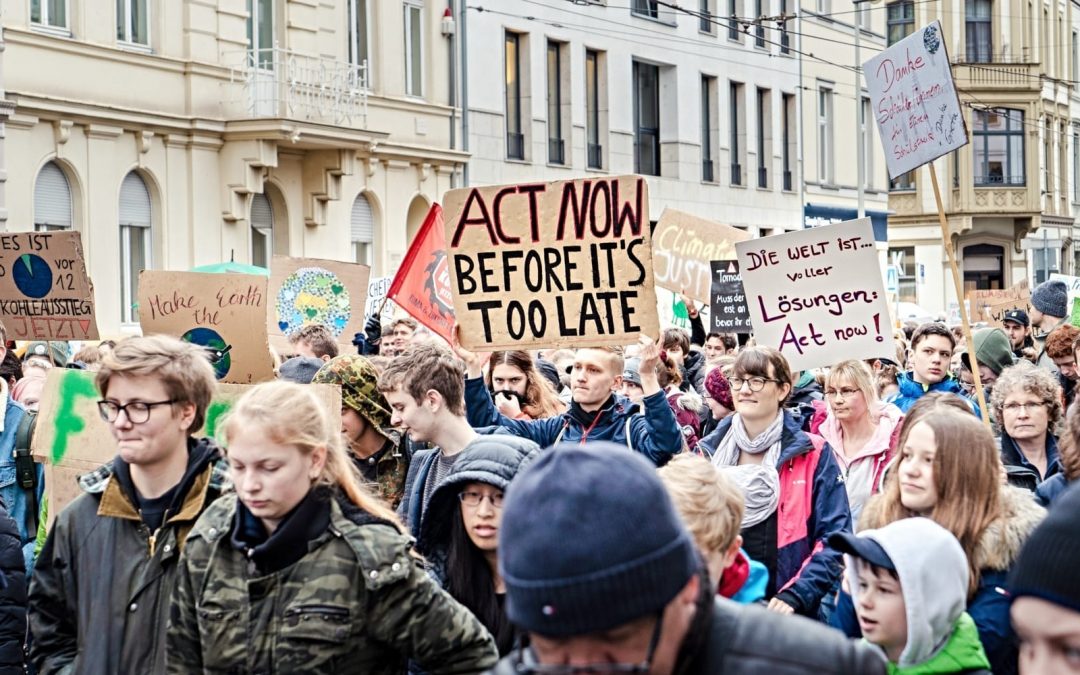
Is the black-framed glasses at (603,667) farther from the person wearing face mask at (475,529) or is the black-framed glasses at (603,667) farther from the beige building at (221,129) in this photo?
the beige building at (221,129)

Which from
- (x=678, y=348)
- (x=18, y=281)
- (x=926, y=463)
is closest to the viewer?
(x=926, y=463)

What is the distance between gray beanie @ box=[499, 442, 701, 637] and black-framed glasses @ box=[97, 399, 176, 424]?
7.49 ft

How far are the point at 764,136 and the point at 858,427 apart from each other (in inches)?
1200

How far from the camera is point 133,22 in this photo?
21.6 metres

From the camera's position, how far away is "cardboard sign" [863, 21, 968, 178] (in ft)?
32.4

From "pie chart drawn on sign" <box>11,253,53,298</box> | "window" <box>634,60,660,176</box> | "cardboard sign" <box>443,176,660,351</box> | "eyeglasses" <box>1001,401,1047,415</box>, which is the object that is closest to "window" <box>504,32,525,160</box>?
"window" <box>634,60,660,176</box>

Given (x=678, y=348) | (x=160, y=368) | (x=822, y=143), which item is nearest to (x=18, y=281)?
(x=678, y=348)

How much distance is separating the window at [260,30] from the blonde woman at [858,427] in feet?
53.1

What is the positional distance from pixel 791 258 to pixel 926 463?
4403 millimetres

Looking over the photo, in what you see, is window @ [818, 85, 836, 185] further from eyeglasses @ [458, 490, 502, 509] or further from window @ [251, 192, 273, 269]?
eyeglasses @ [458, 490, 502, 509]

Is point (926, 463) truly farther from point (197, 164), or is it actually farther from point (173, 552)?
point (197, 164)

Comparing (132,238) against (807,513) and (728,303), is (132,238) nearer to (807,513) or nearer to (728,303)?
(728,303)

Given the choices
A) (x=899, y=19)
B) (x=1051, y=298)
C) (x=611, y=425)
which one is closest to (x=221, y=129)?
(x=1051, y=298)

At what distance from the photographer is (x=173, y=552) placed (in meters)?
4.45
